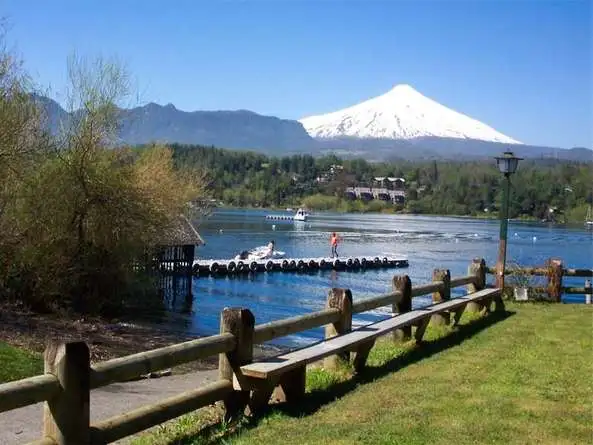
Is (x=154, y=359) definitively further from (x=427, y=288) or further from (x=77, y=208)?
(x=77, y=208)

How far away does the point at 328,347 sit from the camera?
8.38 meters

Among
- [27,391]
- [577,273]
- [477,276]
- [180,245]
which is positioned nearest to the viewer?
[27,391]

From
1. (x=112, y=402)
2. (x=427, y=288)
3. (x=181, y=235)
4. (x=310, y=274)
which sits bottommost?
(x=310, y=274)

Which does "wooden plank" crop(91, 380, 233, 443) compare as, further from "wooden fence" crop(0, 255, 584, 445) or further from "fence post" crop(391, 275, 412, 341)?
"fence post" crop(391, 275, 412, 341)

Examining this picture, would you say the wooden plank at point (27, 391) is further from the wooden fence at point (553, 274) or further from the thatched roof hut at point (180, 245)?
the thatched roof hut at point (180, 245)

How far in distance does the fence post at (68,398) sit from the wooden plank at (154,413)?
217 millimetres

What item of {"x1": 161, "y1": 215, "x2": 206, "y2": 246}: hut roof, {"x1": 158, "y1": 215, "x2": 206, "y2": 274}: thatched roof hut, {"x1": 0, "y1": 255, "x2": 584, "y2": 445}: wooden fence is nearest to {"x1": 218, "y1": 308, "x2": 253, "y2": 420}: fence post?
{"x1": 0, "y1": 255, "x2": 584, "y2": 445}: wooden fence

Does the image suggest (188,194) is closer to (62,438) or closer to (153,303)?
(153,303)

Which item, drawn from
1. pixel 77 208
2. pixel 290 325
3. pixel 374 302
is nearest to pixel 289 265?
pixel 77 208

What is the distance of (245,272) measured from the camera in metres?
53.6

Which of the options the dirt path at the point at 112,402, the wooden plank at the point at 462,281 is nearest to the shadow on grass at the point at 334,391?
the wooden plank at the point at 462,281

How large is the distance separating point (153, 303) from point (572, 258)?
5404 cm

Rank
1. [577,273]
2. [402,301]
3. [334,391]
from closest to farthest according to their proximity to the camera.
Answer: [334,391] < [402,301] < [577,273]

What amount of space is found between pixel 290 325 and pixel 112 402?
3077mm
